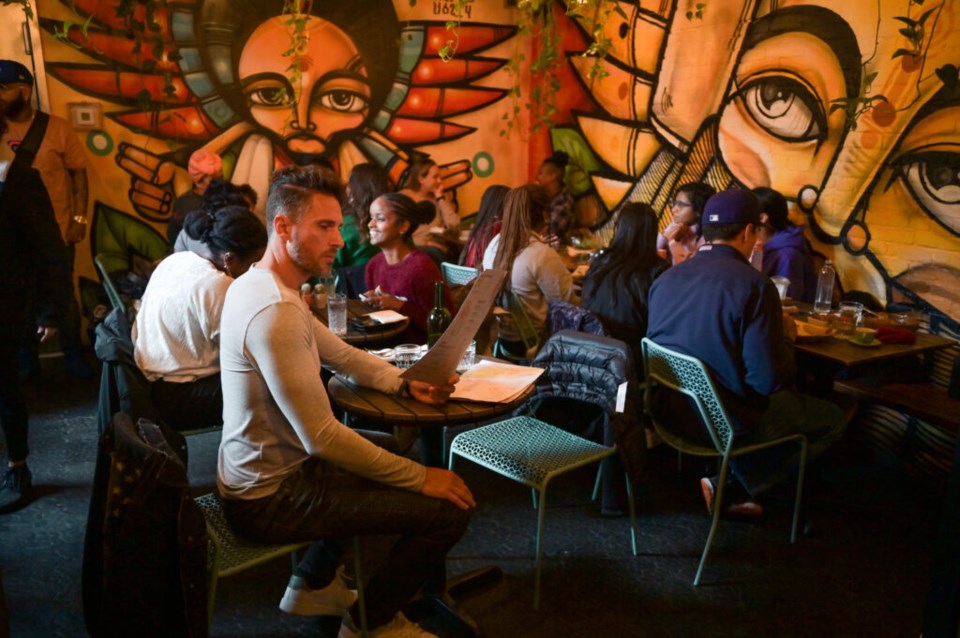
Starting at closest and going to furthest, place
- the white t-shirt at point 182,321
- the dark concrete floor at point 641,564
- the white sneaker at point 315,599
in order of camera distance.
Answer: the white sneaker at point 315,599 → the dark concrete floor at point 641,564 → the white t-shirt at point 182,321

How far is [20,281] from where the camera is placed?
3100mm

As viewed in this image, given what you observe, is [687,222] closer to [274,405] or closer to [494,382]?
[494,382]

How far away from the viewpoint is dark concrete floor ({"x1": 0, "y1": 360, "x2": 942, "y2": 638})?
248 centimetres

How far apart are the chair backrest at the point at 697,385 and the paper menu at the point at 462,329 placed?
92 centimetres

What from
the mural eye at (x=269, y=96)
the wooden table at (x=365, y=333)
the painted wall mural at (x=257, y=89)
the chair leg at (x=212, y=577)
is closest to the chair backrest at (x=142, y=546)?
the chair leg at (x=212, y=577)

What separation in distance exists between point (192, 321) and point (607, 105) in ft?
A: 14.2

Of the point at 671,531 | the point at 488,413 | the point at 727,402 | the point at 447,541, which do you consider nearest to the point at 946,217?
the point at 727,402

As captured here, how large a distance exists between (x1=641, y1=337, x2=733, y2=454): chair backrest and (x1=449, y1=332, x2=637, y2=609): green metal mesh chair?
0.25m

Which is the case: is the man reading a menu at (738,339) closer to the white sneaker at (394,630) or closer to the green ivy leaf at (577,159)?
the white sneaker at (394,630)

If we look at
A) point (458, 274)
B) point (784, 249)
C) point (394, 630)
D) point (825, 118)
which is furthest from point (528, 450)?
point (825, 118)

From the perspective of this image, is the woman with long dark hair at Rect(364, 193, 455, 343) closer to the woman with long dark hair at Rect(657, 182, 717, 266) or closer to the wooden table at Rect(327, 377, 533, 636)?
the wooden table at Rect(327, 377, 533, 636)

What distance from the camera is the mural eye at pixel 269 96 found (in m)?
5.58

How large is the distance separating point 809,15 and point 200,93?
13.7 ft

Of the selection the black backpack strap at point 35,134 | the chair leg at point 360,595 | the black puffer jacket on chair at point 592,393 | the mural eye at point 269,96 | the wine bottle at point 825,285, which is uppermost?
the mural eye at point 269,96
